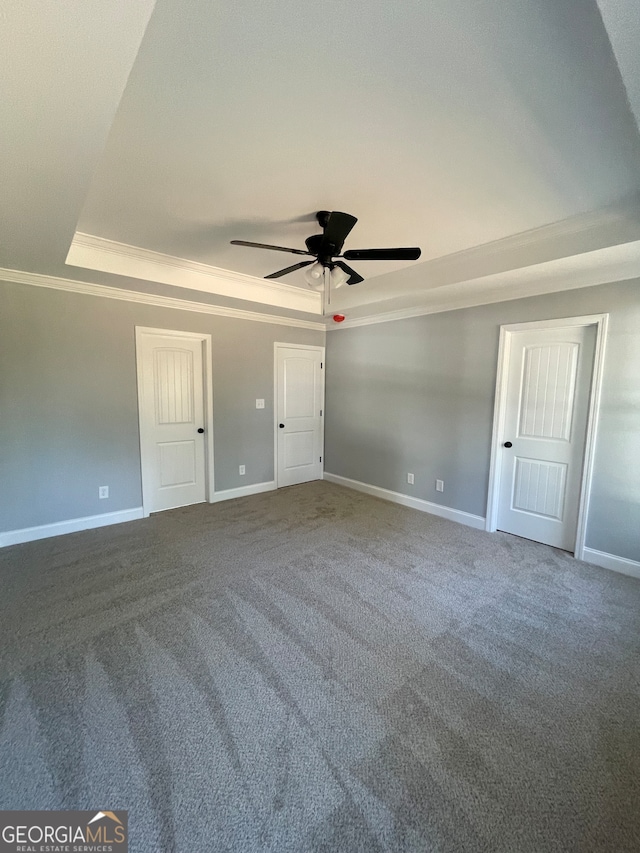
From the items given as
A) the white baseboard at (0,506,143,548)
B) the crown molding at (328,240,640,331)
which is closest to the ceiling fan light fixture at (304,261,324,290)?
the crown molding at (328,240,640,331)

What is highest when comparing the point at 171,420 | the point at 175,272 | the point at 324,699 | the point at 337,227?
the point at 175,272

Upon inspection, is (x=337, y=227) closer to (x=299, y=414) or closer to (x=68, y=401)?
(x=68, y=401)

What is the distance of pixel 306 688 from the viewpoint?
1654mm

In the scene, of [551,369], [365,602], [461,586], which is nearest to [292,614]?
[365,602]

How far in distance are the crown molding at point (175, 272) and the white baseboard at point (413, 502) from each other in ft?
8.11

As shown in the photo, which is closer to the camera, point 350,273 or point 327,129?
point 327,129

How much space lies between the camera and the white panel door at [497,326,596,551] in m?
2.93

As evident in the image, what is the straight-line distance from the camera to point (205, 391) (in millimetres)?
4094

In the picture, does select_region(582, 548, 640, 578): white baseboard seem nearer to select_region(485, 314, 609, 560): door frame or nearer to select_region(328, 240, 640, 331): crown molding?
select_region(485, 314, 609, 560): door frame

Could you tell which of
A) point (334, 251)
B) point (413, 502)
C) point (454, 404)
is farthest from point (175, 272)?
point (413, 502)

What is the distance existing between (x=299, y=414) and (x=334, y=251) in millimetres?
2865

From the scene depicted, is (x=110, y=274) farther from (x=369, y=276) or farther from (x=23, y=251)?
(x=369, y=276)

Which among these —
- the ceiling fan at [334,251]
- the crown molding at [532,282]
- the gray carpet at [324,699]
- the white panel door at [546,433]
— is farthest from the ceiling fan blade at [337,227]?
the gray carpet at [324,699]

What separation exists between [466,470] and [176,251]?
354cm
